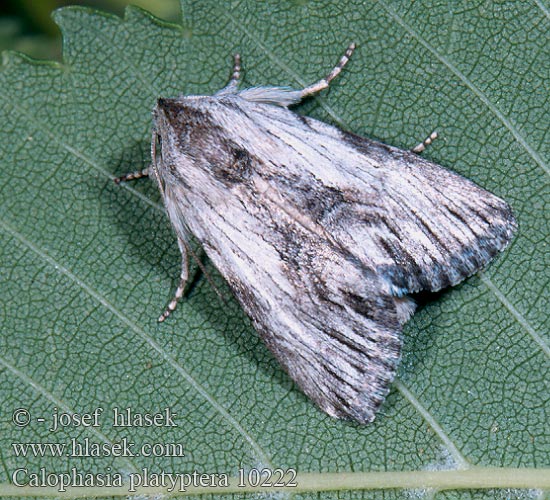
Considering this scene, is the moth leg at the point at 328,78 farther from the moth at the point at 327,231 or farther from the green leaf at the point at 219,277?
the moth at the point at 327,231

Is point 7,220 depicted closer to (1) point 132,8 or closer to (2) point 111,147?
(2) point 111,147

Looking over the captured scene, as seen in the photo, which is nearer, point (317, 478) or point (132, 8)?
point (317, 478)

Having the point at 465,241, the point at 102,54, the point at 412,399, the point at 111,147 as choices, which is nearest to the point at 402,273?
the point at 465,241

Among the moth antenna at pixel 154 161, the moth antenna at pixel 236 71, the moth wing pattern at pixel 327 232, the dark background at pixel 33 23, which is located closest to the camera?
the moth wing pattern at pixel 327 232

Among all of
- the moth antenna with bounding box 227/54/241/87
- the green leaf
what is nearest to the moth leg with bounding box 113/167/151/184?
the green leaf

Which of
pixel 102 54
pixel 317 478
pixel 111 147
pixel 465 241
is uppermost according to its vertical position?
pixel 465 241

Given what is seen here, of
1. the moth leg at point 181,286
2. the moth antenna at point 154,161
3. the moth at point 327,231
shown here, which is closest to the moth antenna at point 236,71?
the moth at point 327,231

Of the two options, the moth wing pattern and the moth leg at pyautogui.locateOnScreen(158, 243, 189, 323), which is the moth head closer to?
the moth wing pattern
